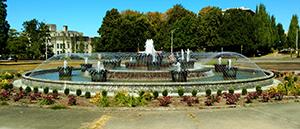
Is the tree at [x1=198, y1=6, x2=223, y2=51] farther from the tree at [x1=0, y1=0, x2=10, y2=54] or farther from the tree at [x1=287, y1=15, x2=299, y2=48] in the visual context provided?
the tree at [x1=0, y1=0, x2=10, y2=54]

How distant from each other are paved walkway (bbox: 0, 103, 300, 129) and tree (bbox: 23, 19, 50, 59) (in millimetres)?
82153

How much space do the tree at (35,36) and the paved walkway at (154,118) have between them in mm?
82153

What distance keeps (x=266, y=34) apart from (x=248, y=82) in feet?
248

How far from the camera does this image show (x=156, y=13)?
4296 inches

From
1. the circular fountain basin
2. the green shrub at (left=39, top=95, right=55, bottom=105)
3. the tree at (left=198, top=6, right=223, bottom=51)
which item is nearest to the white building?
the tree at (left=198, top=6, right=223, bottom=51)

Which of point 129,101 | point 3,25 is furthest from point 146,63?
point 3,25

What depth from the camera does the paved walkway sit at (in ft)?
47.0

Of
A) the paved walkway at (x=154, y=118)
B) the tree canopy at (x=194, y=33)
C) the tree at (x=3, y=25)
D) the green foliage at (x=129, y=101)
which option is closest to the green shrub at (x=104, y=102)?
the paved walkway at (x=154, y=118)

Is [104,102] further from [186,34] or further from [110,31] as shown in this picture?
[110,31]

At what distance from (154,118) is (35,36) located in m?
88.3

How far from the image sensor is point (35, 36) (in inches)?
3903

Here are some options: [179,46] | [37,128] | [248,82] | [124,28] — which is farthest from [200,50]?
[37,128]

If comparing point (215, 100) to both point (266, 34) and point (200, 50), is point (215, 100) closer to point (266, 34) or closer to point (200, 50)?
point (200, 50)

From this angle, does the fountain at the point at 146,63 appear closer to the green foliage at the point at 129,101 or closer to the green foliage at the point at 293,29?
the green foliage at the point at 129,101
